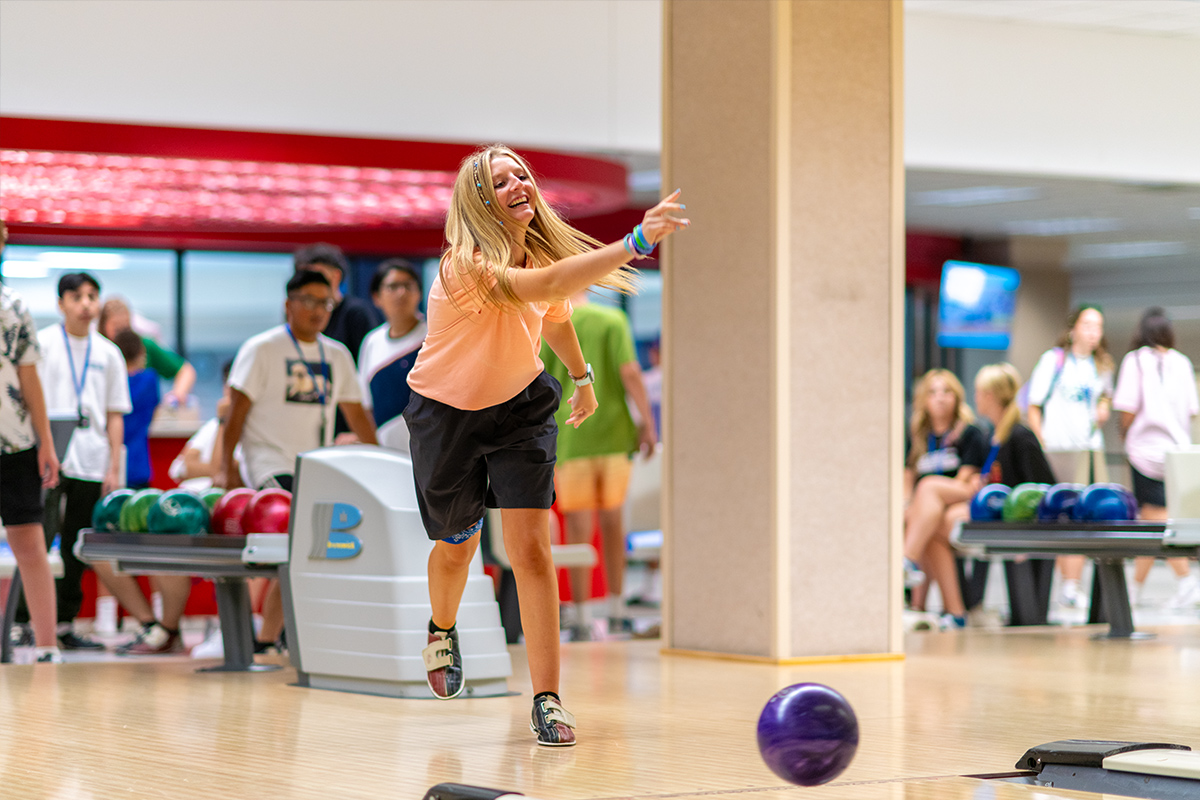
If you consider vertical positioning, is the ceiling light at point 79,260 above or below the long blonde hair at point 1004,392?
above

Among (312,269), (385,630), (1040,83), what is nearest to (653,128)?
(1040,83)

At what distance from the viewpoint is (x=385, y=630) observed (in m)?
4.00

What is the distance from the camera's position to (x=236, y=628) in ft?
15.6

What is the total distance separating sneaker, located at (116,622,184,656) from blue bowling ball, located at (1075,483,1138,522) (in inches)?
148

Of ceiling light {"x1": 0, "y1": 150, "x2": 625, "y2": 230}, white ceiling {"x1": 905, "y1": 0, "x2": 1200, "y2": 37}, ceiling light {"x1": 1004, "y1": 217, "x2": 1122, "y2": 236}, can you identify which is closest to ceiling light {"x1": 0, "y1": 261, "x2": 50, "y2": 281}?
ceiling light {"x1": 0, "y1": 150, "x2": 625, "y2": 230}

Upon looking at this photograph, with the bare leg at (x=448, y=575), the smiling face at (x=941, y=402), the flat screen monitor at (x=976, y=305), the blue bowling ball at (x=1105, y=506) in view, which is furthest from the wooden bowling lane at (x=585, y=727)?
the flat screen monitor at (x=976, y=305)

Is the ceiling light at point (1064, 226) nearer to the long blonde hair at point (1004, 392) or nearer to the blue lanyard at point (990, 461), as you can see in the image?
the long blonde hair at point (1004, 392)

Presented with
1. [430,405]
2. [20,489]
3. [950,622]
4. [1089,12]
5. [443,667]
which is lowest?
[950,622]

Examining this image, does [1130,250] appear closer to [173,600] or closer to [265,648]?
[173,600]

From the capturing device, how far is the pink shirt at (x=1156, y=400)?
25.4ft

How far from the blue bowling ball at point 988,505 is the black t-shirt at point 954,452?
100 cm

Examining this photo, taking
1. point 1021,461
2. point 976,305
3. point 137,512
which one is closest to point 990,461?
point 1021,461

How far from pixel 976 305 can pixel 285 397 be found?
11446 millimetres

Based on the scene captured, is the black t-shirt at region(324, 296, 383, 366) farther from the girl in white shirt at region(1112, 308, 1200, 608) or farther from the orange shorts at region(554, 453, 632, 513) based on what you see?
the girl in white shirt at region(1112, 308, 1200, 608)
